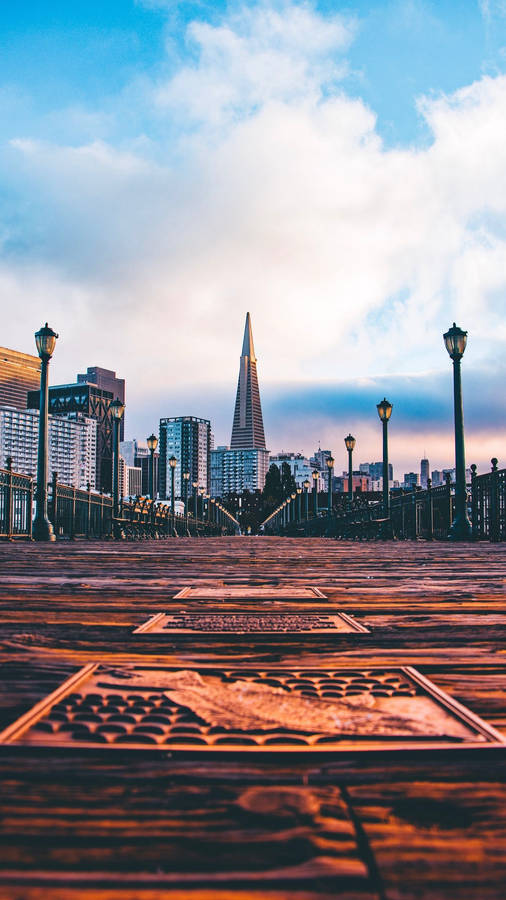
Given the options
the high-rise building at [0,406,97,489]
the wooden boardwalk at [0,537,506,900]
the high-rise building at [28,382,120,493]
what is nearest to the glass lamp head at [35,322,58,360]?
the wooden boardwalk at [0,537,506,900]

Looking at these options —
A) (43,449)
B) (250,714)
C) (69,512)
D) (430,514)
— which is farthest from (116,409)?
(250,714)

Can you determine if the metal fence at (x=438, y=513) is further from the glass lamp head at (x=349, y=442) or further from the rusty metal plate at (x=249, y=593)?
the rusty metal plate at (x=249, y=593)

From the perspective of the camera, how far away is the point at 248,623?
10.8 feet

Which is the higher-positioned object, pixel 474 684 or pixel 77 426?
pixel 77 426

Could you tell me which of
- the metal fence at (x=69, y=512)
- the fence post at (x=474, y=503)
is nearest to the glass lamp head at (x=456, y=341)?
the fence post at (x=474, y=503)

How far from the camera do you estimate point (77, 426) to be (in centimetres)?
16825

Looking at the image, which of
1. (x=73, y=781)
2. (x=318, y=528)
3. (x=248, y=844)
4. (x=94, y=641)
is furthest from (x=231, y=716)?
(x=318, y=528)

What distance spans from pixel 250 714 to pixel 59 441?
179 m

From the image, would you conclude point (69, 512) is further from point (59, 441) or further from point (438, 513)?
point (59, 441)

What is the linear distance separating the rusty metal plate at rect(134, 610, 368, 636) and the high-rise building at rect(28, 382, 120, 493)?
136077mm

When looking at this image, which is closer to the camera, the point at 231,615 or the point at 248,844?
the point at 248,844

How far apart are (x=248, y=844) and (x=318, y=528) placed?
1606 inches

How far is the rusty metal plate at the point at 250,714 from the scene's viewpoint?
1.54 meters

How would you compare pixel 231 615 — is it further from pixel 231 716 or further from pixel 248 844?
pixel 248 844
